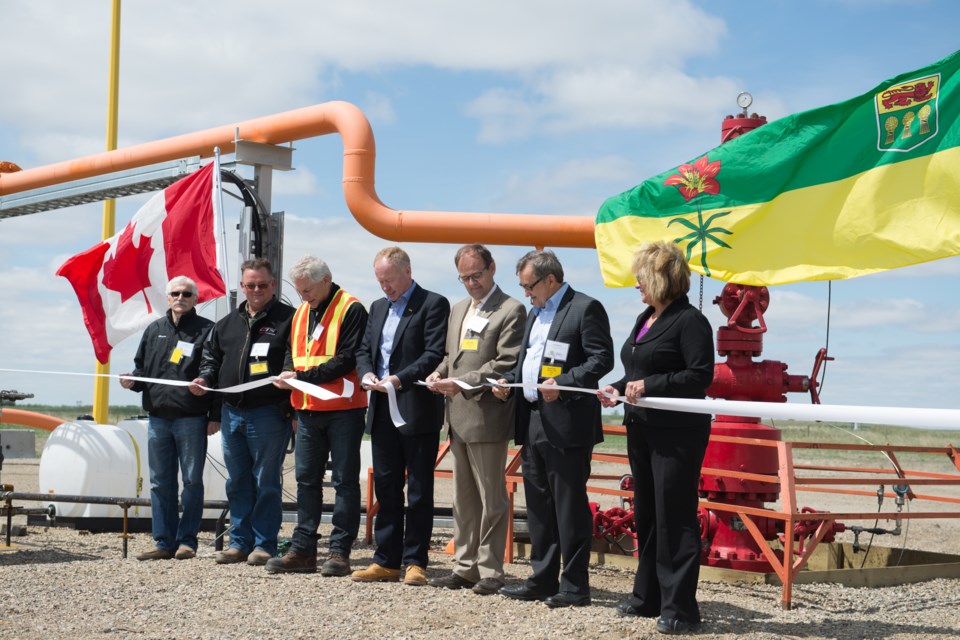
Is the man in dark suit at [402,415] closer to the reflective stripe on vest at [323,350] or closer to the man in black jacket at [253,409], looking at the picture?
the reflective stripe on vest at [323,350]

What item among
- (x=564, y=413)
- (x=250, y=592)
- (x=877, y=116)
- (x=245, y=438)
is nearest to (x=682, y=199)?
(x=877, y=116)

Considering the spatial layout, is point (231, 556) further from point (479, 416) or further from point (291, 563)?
point (479, 416)

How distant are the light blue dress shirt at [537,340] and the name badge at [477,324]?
1.09 ft

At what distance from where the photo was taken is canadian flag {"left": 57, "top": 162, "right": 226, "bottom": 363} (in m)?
9.38

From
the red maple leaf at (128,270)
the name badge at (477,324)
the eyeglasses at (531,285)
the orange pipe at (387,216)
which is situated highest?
the orange pipe at (387,216)

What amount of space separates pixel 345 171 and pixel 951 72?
17.0ft

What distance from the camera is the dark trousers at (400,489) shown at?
672cm

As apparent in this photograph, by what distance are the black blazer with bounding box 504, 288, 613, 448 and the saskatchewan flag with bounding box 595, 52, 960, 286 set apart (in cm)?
167

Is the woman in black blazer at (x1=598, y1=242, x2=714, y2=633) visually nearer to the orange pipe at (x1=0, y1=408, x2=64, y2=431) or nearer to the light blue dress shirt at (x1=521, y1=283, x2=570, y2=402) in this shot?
the light blue dress shirt at (x1=521, y1=283, x2=570, y2=402)

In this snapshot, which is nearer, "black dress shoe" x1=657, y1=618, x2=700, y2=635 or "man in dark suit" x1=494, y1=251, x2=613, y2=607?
"black dress shoe" x1=657, y1=618, x2=700, y2=635

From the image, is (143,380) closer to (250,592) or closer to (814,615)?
(250,592)

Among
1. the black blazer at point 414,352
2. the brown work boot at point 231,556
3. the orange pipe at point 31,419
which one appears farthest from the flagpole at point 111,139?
the black blazer at point 414,352

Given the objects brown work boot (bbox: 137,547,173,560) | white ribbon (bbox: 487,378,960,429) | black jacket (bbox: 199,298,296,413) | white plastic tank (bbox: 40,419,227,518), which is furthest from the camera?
white plastic tank (bbox: 40,419,227,518)

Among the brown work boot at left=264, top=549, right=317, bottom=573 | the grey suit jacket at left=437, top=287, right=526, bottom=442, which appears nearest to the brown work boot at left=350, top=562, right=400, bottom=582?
the brown work boot at left=264, top=549, right=317, bottom=573
